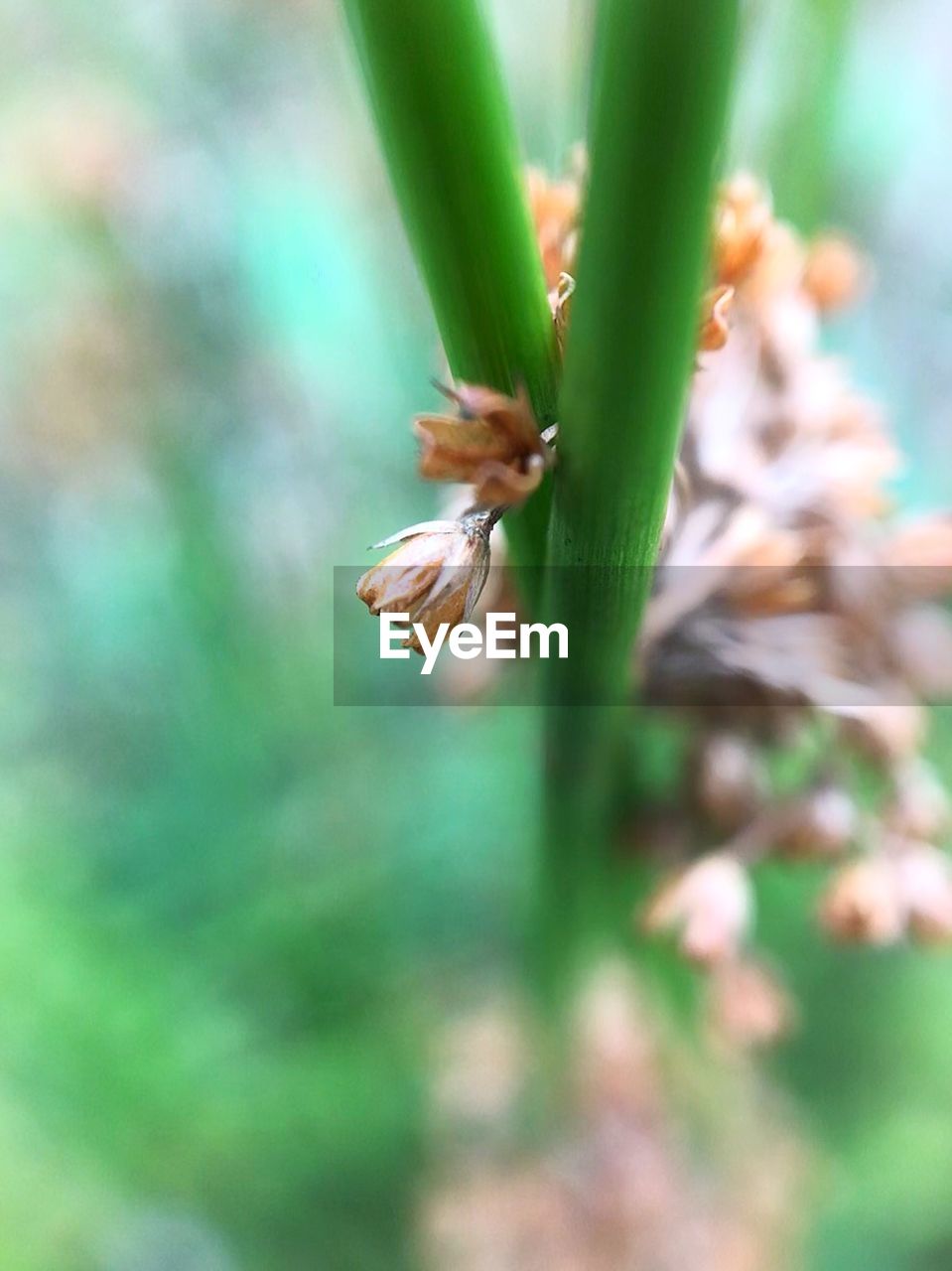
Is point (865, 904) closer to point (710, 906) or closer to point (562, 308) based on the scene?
point (710, 906)

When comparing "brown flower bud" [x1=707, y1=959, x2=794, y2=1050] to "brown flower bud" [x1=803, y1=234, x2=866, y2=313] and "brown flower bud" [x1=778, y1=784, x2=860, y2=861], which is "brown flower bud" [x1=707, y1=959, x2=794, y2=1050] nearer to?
"brown flower bud" [x1=778, y1=784, x2=860, y2=861]

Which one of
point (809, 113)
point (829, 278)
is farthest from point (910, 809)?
point (809, 113)

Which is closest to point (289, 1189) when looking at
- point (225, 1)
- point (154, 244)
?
point (154, 244)

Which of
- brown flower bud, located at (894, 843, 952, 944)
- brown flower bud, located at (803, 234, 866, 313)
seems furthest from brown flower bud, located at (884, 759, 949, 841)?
brown flower bud, located at (803, 234, 866, 313)

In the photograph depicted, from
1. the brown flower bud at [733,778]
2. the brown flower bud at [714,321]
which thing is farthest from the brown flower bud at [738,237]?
the brown flower bud at [733,778]

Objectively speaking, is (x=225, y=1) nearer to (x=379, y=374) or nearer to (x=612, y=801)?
(x=379, y=374)
